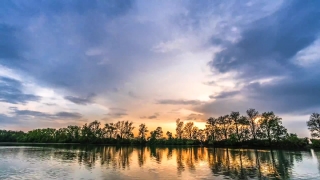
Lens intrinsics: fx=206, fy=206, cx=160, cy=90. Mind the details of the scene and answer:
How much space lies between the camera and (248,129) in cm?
9881

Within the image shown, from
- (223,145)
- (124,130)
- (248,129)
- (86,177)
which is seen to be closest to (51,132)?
(124,130)

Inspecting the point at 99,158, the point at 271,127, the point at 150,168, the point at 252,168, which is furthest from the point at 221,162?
the point at 271,127

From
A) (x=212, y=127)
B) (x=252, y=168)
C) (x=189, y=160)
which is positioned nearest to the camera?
(x=252, y=168)

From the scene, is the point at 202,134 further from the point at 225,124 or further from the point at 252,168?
A: the point at 252,168

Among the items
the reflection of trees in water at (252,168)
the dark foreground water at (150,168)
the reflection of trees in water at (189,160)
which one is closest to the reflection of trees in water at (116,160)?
the dark foreground water at (150,168)

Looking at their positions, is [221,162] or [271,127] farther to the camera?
[271,127]

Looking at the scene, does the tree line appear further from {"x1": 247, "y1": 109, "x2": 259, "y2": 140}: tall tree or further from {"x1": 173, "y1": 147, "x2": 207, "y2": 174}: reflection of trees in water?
{"x1": 173, "y1": 147, "x2": 207, "y2": 174}: reflection of trees in water

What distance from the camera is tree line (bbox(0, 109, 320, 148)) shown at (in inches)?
3536

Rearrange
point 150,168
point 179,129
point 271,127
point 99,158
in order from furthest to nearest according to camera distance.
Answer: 1. point 179,129
2. point 271,127
3. point 99,158
4. point 150,168

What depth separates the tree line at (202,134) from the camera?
Result: 89812mm

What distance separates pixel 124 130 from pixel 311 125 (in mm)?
112638

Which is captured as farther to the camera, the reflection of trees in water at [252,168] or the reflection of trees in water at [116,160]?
the reflection of trees in water at [116,160]

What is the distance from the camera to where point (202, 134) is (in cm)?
13850

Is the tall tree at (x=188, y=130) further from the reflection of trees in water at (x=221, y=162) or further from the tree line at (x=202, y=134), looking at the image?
the reflection of trees in water at (x=221, y=162)
